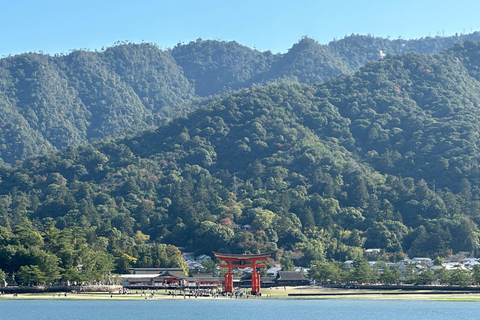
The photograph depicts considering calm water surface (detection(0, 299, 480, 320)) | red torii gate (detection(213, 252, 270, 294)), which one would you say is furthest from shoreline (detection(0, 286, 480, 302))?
calm water surface (detection(0, 299, 480, 320))

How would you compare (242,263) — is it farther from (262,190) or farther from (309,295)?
(262,190)

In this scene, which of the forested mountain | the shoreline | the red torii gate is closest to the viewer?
the shoreline

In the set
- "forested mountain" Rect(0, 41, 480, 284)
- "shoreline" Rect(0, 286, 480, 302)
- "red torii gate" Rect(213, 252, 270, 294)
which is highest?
"forested mountain" Rect(0, 41, 480, 284)

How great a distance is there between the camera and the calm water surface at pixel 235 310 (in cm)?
7100

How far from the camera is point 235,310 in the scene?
77.8 meters

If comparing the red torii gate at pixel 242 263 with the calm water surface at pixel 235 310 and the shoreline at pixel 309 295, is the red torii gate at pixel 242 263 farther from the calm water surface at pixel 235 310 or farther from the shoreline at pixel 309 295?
the calm water surface at pixel 235 310

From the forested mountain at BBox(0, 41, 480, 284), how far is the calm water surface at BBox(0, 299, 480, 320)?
64.5ft

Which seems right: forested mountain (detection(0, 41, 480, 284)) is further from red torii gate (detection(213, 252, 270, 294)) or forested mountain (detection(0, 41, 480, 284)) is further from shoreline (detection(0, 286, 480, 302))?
red torii gate (detection(213, 252, 270, 294))

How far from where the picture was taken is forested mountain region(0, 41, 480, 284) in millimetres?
137375

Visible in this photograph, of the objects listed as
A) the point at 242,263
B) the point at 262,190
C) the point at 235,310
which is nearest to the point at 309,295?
the point at 242,263

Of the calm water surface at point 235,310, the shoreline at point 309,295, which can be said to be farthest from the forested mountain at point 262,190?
the calm water surface at point 235,310

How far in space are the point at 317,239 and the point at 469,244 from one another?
2498 centimetres

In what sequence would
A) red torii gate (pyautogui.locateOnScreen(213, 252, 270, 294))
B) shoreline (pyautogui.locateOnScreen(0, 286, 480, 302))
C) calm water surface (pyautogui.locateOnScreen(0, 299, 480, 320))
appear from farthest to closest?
red torii gate (pyautogui.locateOnScreen(213, 252, 270, 294))
shoreline (pyautogui.locateOnScreen(0, 286, 480, 302))
calm water surface (pyautogui.locateOnScreen(0, 299, 480, 320))

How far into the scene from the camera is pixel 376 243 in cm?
13988
